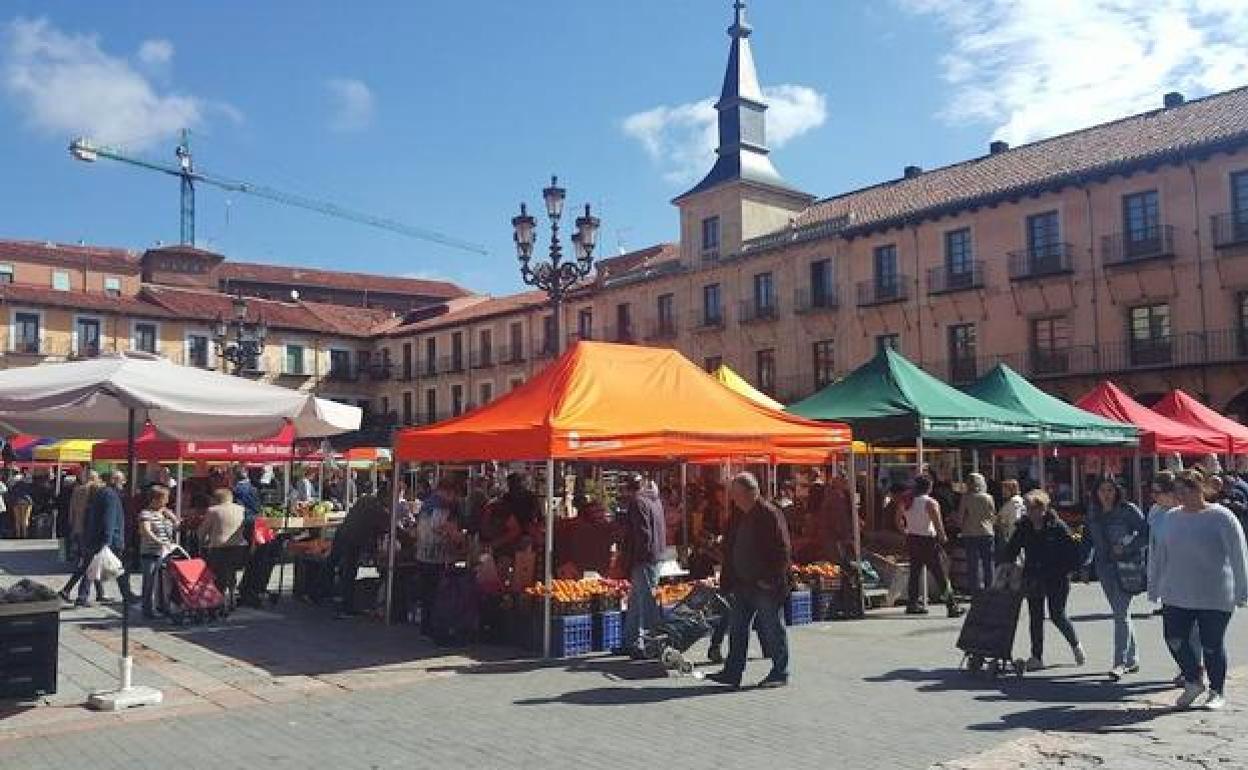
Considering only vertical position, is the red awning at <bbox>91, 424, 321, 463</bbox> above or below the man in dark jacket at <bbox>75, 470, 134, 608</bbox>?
above

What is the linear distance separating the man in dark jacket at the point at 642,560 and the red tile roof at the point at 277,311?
45.1 m

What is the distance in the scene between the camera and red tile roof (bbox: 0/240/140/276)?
53.8 meters

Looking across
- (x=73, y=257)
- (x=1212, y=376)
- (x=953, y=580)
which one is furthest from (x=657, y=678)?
(x=73, y=257)

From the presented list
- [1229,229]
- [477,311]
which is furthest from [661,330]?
[1229,229]

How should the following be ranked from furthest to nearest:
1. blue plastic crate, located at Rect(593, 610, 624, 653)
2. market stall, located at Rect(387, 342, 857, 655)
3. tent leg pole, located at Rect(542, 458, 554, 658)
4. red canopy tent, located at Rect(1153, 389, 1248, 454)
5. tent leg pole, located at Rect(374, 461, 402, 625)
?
red canopy tent, located at Rect(1153, 389, 1248, 454) → tent leg pole, located at Rect(374, 461, 402, 625) → blue plastic crate, located at Rect(593, 610, 624, 653) → market stall, located at Rect(387, 342, 857, 655) → tent leg pole, located at Rect(542, 458, 554, 658)

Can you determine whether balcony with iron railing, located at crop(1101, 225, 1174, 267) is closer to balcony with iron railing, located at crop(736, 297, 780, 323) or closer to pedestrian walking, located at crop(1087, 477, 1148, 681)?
balcony with iron railing, located at crop(736, 297, 780, 323)

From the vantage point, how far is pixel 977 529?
38.4 feet

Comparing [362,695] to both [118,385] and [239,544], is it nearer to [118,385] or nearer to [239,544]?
[118,385]

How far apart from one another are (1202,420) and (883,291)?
1653 centimetres

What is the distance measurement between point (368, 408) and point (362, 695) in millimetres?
52032

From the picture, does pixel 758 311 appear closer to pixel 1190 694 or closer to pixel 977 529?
pixel 977 529

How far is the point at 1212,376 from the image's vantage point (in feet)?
86.6

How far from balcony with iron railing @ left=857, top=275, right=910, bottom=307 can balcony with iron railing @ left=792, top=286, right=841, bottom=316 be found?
102 centimetres

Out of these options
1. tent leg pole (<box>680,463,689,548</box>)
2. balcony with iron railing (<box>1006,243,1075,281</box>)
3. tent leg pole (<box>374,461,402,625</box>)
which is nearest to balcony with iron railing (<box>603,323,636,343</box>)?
balcony with iron railing (<box>1006,243,1075,281</box>)
